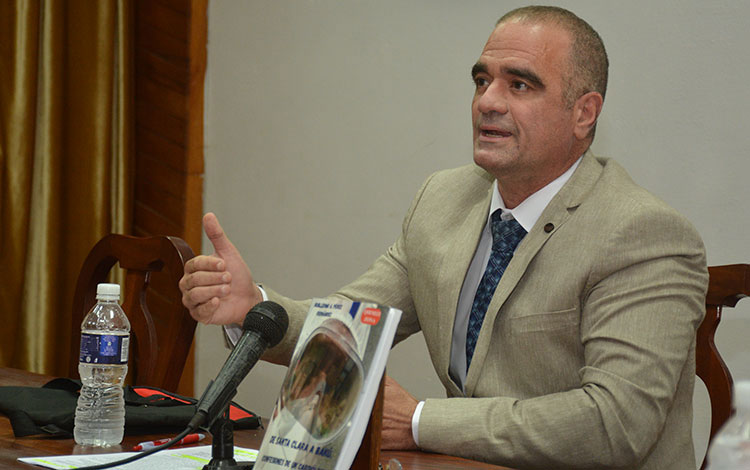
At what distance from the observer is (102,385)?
1375mm

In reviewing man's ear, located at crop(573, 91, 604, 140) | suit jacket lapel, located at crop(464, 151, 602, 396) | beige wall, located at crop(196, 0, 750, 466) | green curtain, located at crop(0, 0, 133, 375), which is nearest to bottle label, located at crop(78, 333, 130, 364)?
suit jacket lapel, located at crop(464, 151, 602, 396)

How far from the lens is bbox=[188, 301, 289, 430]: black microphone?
2.91ft

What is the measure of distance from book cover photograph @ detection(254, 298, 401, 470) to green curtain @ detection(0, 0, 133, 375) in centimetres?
237

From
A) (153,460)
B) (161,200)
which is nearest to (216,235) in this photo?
(153,460)

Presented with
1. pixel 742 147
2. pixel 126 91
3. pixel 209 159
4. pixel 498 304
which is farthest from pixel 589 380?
pixel 126 91

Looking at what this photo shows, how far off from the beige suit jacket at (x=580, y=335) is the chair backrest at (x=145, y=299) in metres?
0.21

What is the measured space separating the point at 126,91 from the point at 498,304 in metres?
2.02

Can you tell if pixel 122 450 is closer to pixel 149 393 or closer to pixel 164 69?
pixel 149 393

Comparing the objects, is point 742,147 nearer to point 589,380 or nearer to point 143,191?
point 589,380

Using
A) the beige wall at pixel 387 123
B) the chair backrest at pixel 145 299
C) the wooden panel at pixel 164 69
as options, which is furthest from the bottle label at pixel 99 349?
the wooden panel at pixel 164 69

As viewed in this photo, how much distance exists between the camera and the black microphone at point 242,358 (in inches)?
34.9

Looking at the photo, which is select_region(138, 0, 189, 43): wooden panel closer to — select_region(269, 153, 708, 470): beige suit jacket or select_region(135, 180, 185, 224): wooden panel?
select_region(135, 180, 185, 224): wooden panel

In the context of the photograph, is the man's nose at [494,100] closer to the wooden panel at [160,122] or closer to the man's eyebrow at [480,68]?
the man's eyebrow at [480,68]

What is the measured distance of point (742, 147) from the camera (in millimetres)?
2027
